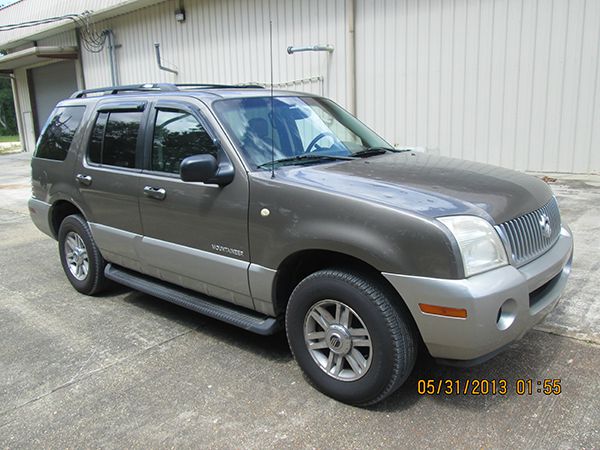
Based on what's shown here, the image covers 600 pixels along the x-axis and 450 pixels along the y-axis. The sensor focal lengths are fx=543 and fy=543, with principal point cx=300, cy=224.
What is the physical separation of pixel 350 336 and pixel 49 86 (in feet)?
73.0

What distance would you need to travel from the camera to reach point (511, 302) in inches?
108

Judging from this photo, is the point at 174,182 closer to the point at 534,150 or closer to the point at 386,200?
the point at 386,200

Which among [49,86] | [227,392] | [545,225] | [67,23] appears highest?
[67,23]

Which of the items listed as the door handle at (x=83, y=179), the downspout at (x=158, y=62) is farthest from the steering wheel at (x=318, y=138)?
the downspout at (x=158, y=62)

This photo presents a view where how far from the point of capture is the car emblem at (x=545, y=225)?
3.23 metres

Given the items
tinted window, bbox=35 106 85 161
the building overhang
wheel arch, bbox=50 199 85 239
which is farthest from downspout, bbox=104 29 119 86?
wheel arch, bbox=50 199 85 239

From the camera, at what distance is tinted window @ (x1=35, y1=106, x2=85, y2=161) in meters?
5.07

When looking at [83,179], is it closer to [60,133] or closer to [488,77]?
[60,133]

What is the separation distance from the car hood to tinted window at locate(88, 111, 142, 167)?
1.56m

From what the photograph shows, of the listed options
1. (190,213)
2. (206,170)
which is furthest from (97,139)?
(206,170)

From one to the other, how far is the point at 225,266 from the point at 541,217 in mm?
2005

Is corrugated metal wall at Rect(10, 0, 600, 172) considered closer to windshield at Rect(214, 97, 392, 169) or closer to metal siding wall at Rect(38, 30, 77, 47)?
windshield at Rect(214, 97, 392, 169)

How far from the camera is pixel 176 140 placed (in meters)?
4.02

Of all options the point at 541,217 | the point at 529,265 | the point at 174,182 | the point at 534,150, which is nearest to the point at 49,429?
the point at 174,182
